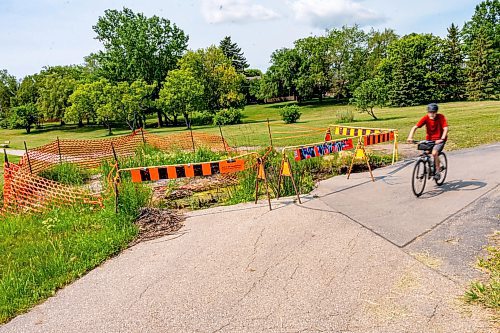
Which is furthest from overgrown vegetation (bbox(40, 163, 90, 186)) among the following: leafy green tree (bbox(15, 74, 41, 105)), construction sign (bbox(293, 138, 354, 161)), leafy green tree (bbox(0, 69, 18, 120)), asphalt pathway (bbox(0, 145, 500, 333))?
leafy green tree (bbox(0, 69, 18, 120))

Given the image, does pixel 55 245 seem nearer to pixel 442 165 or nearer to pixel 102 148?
pixel 442 165

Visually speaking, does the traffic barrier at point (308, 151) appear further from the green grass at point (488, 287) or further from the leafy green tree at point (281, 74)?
the leafy green tree at point (281, 74)

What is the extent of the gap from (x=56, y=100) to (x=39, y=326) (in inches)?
2267

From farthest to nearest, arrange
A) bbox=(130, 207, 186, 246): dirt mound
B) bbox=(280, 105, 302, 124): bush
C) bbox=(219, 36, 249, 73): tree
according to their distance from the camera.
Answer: bbox=(219, 36, 249, 73): tree, bbox=(280, 105, 302, 124): bush, bbox=(130, 207, 186, 246): dirt mound

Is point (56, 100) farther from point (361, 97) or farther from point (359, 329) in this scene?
point (359, 329)

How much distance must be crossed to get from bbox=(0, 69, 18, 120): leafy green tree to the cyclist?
2950 inches

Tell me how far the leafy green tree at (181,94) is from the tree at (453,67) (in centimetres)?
3571

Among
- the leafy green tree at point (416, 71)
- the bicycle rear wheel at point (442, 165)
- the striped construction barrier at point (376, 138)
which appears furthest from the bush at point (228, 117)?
the bicycle rear wheel at point (442, 165)

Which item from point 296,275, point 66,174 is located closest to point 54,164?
point 66,174

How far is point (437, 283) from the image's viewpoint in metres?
4.44

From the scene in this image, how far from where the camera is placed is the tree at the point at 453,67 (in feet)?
180

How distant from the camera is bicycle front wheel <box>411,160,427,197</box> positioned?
7.93 meters

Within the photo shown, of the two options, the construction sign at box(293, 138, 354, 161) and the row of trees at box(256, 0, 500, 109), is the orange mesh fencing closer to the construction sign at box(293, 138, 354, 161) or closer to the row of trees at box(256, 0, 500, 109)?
the construction sign at box(293, 138, 354, 161)

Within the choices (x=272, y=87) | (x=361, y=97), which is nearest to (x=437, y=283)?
(x=361, y=97)
